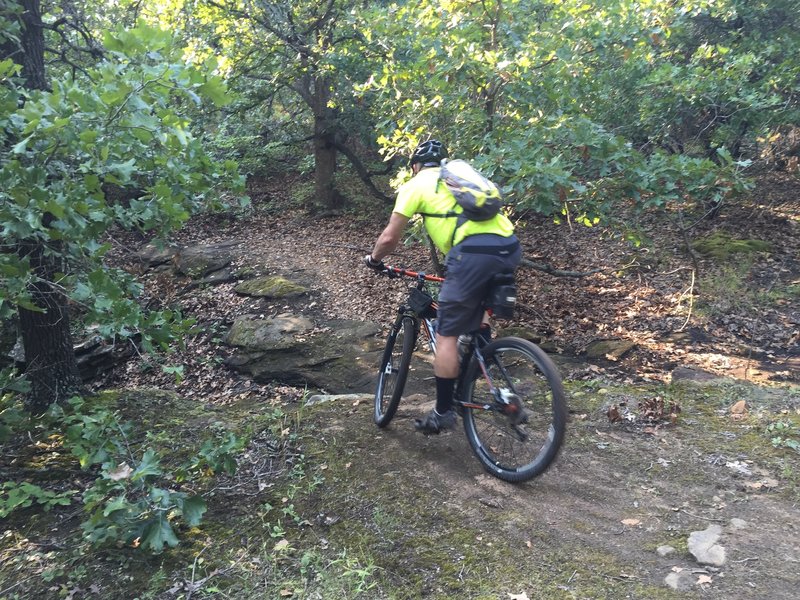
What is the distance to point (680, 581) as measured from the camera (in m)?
2.48

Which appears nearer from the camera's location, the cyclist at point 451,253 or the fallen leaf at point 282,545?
the fallen leaf at point 282,545

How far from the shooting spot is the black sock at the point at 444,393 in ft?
11.5

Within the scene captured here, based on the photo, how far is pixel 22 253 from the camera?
3711mm

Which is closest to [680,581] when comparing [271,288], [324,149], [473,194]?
[473,194]

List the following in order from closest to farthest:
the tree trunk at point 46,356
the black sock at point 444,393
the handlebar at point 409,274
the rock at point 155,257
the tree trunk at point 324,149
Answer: the black sock at point 444,393
the handlebar at point 409,274
the tree trunk at point 46,356
the rock at point 155,257
the tree trunk at point 324,149

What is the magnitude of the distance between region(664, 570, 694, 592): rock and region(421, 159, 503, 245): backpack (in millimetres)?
1981

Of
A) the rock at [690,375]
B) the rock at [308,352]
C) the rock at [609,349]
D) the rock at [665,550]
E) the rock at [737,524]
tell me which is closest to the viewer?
the rock at [665,550]

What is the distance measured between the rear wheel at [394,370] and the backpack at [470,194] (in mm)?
955

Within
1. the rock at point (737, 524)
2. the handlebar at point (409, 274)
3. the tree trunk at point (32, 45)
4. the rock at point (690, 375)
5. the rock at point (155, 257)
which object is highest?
the tree trunk at point (32, 45)

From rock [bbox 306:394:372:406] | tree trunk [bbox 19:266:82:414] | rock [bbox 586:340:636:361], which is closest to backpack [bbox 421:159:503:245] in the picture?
rock [bbox 306:394:372:406]

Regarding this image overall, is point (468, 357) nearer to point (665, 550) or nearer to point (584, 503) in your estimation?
point (584, 503)

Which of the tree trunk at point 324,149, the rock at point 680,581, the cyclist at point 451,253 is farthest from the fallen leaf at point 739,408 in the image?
the tree trunk at point 324,149

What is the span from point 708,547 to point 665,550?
204 millimetres

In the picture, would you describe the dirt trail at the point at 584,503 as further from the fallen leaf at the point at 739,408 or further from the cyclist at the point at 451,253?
the cyclist at the point at 451,253
